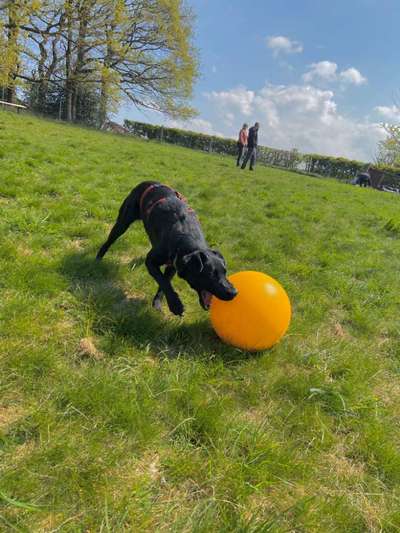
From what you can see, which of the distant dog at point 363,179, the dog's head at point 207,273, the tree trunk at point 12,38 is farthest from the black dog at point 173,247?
the distant dog at point 363,179

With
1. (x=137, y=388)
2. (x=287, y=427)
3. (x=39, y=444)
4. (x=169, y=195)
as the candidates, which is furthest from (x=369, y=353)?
(x=39, y=444)

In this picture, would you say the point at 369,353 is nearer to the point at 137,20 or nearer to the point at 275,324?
the point at 275,324

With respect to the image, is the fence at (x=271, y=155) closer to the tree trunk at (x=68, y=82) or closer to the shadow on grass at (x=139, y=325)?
the tree trunk at (x=68, y=82)

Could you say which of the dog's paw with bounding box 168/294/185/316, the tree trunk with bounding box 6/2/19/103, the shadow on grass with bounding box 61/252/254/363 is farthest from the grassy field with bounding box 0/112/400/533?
the tree trunk with bounding box 6/2/19/103

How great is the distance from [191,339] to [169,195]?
1.78m

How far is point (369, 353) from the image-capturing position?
3.81 meters

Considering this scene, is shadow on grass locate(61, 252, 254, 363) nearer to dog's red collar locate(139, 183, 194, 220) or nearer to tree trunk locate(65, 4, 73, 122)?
dog's red collar locate(139, 183, 194, 220)

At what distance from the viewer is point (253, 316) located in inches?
123

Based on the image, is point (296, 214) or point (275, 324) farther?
point (296, 214)

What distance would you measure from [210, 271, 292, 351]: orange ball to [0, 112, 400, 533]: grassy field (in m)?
0.17

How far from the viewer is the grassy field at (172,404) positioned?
186cm

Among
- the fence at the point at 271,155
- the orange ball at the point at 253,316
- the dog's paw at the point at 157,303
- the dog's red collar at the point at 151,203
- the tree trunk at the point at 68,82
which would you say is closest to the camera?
the orange ball at the point at 253,316

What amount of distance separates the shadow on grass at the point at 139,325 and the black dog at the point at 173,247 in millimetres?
180

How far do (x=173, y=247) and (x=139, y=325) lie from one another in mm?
848
